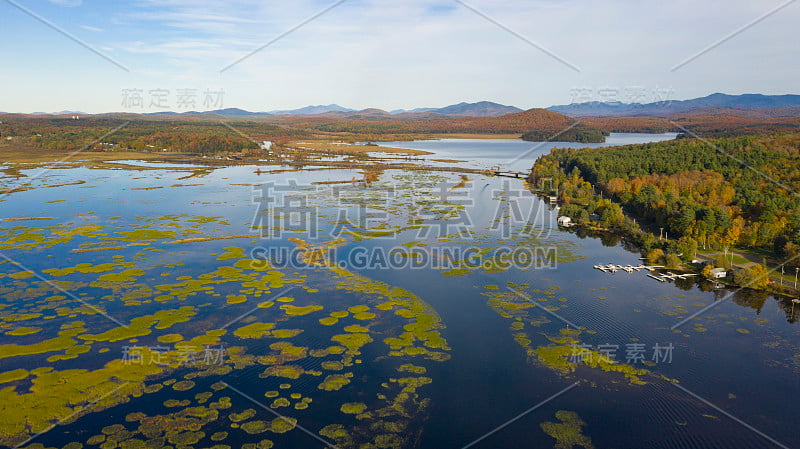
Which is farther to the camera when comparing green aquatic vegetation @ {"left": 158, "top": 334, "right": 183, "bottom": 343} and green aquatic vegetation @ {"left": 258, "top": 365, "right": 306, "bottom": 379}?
green aquatic vegetation @ {"left": 158, "top": 334, "right": 183, "bottom": 343}

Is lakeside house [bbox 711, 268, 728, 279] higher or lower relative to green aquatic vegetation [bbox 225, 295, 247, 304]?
higher

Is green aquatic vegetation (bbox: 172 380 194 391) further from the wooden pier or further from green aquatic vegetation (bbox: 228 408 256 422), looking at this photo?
the wooden pier

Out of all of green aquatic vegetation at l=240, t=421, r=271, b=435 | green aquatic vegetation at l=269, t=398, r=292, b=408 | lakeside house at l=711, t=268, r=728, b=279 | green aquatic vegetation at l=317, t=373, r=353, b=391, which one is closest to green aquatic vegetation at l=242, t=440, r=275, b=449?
green aquatic vegetation at l=240, t=421, r=271, b=435

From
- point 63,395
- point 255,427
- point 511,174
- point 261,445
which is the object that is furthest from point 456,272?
point 511,174

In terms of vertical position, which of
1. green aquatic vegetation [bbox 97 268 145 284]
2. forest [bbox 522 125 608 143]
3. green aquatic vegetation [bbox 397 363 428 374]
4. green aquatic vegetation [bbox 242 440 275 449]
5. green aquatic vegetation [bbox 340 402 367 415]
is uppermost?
forest [bbox 522 125 608 143]

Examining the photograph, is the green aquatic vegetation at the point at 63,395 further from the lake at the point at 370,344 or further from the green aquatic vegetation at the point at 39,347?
the green aquatic vegetation at the point at 39,347

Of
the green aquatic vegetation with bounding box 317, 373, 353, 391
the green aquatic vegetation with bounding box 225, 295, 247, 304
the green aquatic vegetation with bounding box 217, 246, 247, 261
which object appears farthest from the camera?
the green aquatic vegetation with bounding box 217, 246, 247, 261

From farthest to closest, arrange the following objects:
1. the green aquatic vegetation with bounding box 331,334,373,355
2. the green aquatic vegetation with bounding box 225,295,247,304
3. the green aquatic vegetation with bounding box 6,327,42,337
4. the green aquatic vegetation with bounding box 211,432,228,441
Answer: the green aquatic vegetation with bounding box 225,295,247,304
the green aquatic vegetation with bounding box 6,327,42,337
the green aquatic vegetation with bounding box 331,334,373,355
the green aquatic vegetation with bounding box 211,432,228,441

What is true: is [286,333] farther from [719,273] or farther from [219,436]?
[719,273]
